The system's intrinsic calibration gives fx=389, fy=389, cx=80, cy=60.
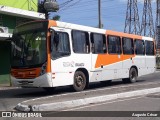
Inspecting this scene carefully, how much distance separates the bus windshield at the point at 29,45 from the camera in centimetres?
1609

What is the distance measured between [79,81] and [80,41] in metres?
1.87

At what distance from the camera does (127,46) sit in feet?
74.5

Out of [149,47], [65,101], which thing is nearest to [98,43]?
[149,47]

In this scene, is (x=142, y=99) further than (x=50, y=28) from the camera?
No

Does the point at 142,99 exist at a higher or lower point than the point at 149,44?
lower

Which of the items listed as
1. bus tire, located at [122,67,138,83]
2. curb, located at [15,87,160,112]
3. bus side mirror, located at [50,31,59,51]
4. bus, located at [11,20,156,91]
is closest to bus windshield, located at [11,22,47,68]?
bus, located at [11,20,156,91]

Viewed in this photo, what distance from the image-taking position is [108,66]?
2048 cm

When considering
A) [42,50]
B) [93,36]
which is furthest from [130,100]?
[93,36]

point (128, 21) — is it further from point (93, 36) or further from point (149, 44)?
point (93, 36)

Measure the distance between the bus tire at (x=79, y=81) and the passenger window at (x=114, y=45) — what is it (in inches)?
117

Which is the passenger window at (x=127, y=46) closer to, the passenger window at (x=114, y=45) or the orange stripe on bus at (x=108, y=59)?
the orange stripe on bus at (x=108, y=59)

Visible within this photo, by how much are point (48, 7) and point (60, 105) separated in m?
22.3

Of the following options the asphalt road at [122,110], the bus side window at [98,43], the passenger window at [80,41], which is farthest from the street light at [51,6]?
the asphalt road at [122,110]

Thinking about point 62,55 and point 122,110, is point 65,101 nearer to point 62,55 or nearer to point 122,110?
point 122,110
